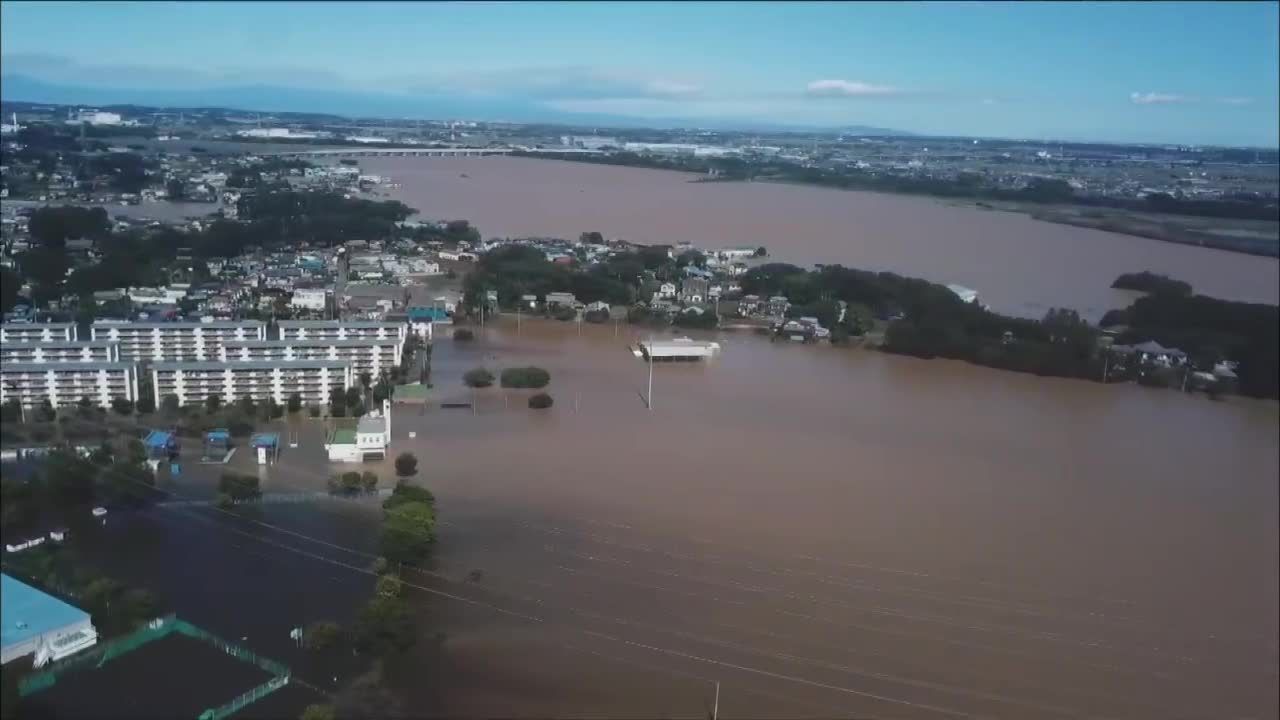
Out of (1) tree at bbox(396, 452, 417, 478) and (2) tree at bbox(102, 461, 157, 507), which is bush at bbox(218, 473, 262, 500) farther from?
(1) tree at bbox(396, 452, 417, 478)

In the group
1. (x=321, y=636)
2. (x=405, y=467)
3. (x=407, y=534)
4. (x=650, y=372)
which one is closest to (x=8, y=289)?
(x=405, y=467)

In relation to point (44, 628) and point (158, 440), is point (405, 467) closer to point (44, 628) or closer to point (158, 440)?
point (158, 440)

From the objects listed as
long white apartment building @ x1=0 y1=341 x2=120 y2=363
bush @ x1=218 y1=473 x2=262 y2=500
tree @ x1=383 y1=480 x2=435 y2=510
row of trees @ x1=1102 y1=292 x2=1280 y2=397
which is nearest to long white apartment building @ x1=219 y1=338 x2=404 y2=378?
long white apartment building @ x1=0 y1=341 x2=120 y2=363

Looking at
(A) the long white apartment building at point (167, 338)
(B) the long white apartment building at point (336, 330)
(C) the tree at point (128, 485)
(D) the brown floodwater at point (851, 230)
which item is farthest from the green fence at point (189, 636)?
(D) the brown floodwater at point (851, 230)

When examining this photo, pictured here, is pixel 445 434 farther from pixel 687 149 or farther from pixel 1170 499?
pixel 687 149

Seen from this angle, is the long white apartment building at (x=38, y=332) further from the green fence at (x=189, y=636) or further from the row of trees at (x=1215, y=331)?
the row of trees at (x=1215, y=331)

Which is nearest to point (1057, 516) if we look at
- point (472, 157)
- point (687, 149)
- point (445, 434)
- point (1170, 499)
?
point (1170, 499)
